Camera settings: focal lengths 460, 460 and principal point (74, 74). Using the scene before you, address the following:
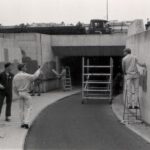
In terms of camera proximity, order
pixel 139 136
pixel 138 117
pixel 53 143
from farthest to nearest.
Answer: pixel 138 117 < pixel 139 136 < pixel 53 143

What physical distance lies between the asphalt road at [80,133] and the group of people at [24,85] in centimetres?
65

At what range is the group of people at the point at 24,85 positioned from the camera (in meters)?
13.5

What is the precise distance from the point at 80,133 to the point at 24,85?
93.2 inches

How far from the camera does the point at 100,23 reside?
144 feet

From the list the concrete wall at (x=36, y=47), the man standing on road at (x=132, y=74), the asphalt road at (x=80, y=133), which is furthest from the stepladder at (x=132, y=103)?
the concrete wall at (x=36, y=47)

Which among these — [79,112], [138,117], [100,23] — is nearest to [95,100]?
[79,112]

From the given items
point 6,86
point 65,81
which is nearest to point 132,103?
point 6,86

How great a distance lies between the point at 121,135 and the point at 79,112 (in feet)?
20.2

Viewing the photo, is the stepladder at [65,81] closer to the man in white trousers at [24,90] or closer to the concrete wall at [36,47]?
the concrete wall at [36,47]

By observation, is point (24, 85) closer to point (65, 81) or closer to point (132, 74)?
point (132, 74)

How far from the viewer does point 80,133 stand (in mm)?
12406

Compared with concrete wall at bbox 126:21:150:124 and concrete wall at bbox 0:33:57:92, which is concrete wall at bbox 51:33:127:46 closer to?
concrete wall at bbox 0:33:57:92

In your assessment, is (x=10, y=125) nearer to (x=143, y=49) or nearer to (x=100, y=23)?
(x=143, y=49)

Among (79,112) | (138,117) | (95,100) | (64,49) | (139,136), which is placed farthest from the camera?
(64,49)
